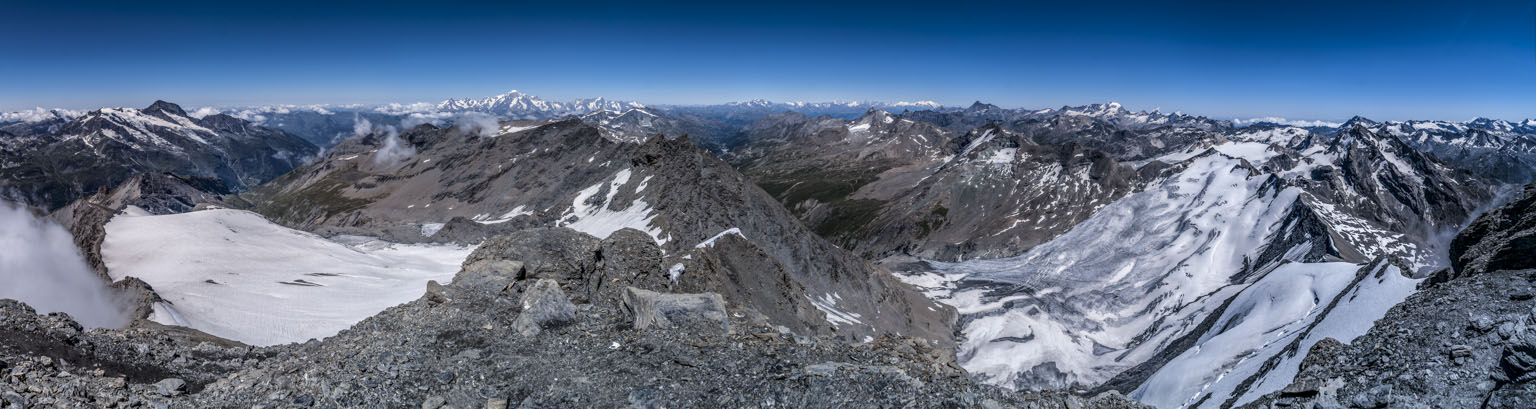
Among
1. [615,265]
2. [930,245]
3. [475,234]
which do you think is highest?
[615,265]

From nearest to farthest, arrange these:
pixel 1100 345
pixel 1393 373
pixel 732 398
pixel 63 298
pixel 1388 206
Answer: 1. pixel 732 398
2. pixel 1393 373
3. pixel 63 298
4. pixel 1100 345
5. pixel 1388 206

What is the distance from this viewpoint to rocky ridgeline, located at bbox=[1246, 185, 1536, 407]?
14.2 m

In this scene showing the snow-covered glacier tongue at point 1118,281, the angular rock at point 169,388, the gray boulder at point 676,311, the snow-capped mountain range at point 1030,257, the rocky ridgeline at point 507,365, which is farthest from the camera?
the snow-covered glacier tongue at point 1118,281

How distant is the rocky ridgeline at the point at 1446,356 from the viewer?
14195mm

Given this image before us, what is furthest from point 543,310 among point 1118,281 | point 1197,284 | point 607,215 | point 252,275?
point 1197,284

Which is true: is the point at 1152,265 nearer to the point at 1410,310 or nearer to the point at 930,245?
the point at 930,245

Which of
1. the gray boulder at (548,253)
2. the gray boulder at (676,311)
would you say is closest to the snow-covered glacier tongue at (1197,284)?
the gray boulder at (676,311)

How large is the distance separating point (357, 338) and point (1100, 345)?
96.3 meters

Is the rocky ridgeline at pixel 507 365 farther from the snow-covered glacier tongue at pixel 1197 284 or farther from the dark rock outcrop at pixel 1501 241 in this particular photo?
the snow-covered glacier tongue at pixel 1197 284

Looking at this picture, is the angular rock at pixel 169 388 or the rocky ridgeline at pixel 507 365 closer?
the angular rock at pixel 169 388

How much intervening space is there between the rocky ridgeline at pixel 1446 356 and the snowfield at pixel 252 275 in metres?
43.9

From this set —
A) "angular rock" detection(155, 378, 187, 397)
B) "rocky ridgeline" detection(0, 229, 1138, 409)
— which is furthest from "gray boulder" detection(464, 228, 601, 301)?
"angular rock" detection(155, 378, 187, 397)

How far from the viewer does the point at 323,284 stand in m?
44.9

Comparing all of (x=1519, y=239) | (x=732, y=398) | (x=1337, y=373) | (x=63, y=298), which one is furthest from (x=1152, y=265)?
(x=63, y=298)
